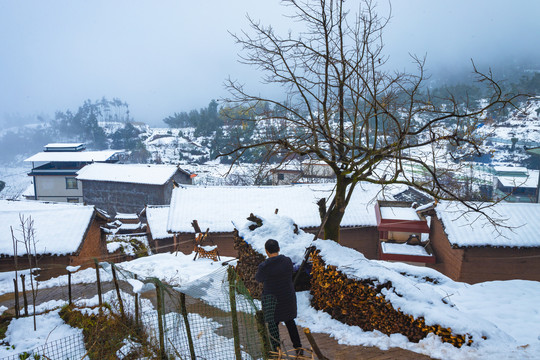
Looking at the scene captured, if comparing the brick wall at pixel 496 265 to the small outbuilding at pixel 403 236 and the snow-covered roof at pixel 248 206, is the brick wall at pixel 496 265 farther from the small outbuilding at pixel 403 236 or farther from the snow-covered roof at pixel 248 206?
the snow-covered roof at pixel 248 206

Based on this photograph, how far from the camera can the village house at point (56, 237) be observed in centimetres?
1541

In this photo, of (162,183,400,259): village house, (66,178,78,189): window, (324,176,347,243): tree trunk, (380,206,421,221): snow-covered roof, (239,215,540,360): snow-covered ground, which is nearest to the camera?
(239,215,540,360): snow-covered ground

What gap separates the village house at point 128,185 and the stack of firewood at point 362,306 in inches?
1326

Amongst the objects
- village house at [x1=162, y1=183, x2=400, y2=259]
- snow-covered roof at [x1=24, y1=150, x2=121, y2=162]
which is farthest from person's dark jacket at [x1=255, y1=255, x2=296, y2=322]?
snow-covered roof at [x1=24, y1=150, x2=121, y2=162]

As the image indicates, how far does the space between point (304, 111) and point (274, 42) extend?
1792mm

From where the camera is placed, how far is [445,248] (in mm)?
15031

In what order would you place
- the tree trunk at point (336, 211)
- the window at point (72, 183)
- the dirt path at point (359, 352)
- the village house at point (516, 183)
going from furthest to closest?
the window at point (72, 183), the village house at point (516, 183), the tree trunk at point (336, 211), the dirt path at point (359, 352)

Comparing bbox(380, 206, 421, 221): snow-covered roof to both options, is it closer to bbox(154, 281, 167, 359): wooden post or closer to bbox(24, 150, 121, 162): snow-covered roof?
bbox(154, 281, 167, 359): wooden post

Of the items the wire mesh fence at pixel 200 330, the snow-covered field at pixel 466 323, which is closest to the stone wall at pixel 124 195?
the snow-covered field at pixel 466 323

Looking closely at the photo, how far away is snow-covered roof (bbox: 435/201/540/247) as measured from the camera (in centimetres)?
1332

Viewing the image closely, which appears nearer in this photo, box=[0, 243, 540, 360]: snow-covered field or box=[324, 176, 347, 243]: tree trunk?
box=[0, 243, 540, 360]: snow-covered field

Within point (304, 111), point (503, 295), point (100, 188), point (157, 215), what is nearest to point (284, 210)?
point (157, 215)

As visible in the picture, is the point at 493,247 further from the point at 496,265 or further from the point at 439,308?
the point at 439,308

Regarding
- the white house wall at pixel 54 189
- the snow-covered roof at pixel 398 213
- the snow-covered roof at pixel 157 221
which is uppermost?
the snow-covered roof at pixel 398 213
